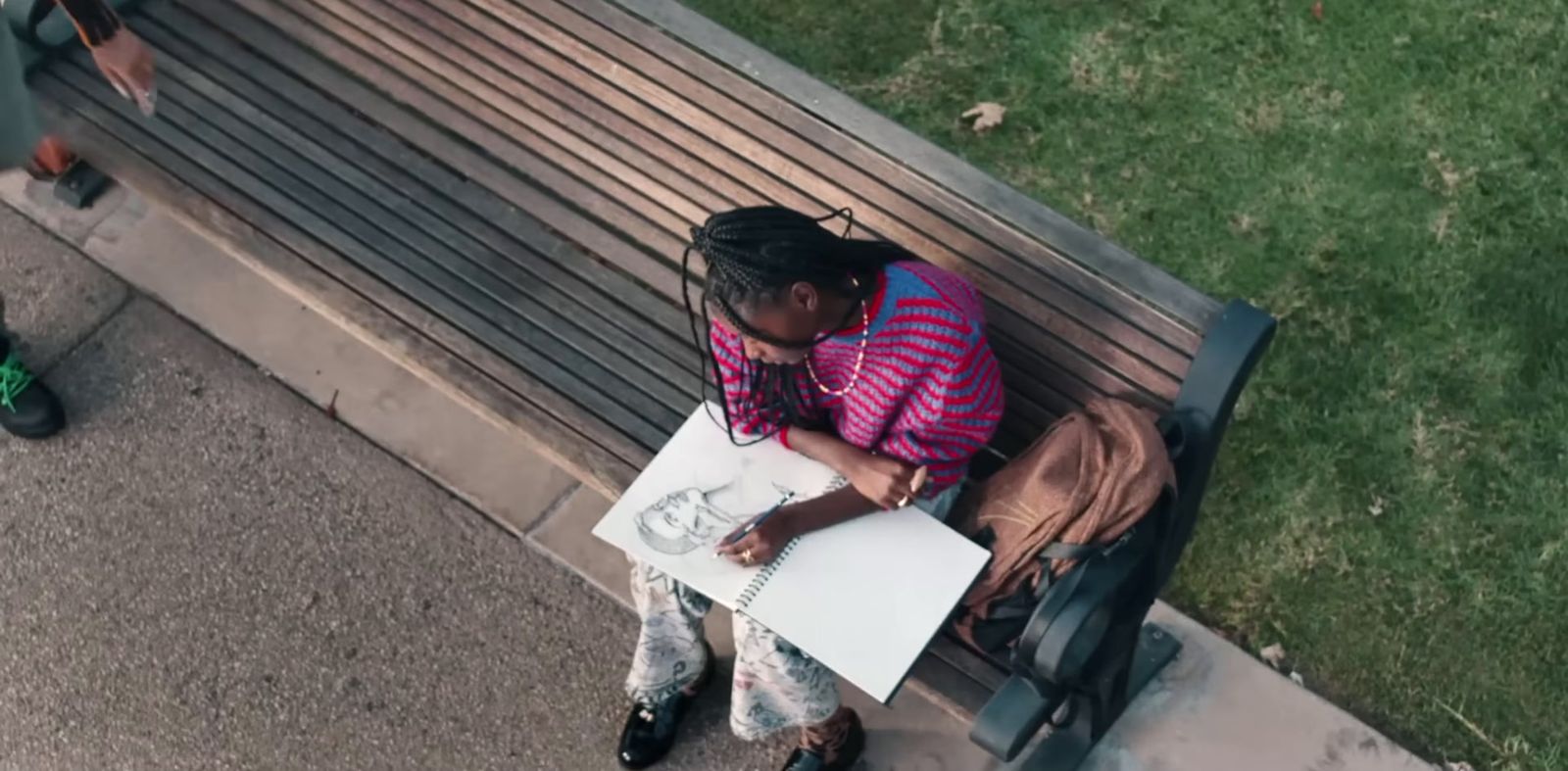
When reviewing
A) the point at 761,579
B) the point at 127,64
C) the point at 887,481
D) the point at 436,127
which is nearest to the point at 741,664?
the point at 761,579

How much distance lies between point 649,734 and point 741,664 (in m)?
0.45

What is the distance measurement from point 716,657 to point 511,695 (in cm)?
49

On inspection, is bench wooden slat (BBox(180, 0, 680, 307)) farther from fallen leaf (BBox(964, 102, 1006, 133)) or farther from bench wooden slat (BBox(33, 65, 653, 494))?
fallen leaf (BBox(964, 102, 1006, 133))

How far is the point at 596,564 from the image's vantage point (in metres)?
3.99

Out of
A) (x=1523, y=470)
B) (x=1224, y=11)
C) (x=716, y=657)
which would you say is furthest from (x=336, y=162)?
(x=1523, y=470)

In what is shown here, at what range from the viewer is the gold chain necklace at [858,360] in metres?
2.94

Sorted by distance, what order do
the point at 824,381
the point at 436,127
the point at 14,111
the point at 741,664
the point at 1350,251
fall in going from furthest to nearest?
1. the point at 1350,251
2. the point at 436,127
3. the point at 14,111
4. the point at 741,664
5. the point at 824,381

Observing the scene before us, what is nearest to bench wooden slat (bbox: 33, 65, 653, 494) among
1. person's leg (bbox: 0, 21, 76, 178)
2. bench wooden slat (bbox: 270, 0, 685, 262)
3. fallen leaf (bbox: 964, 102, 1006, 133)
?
person's leg (bbox: 0, 21, 76, 178)

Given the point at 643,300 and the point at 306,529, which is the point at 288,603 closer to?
the point at 306,529

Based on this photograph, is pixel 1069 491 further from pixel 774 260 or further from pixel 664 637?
pixel 664 637

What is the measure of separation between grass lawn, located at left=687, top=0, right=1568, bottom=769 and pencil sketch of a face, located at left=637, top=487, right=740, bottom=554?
1295mm

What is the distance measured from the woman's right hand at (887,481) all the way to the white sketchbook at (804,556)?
49mm

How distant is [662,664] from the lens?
11.5ft

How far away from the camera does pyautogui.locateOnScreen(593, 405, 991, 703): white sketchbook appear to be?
2.96m
